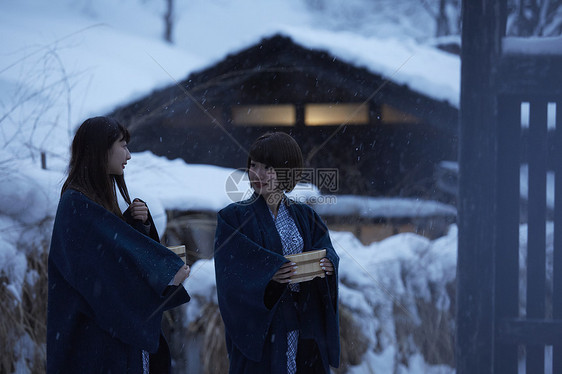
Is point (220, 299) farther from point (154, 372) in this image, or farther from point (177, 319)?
point (177, 319)

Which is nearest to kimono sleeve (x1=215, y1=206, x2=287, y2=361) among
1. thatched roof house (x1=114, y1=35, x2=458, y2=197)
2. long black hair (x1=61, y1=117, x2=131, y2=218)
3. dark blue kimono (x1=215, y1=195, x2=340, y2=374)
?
dark blue kimono (x1=215, y1=195, x2=340, y2=374)

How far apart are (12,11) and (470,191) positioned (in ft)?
13.6

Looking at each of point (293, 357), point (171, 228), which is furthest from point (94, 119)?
point (171, 228)

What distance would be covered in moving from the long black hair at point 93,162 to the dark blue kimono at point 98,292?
5cm

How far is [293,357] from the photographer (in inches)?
85.7

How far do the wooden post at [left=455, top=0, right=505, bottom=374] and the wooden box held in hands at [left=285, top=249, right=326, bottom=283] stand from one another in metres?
1.18

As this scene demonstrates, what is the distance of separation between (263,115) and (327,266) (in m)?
2.18

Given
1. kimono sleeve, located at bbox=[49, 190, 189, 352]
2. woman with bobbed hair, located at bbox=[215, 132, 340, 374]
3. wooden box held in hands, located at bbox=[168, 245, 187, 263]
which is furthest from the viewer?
woman with bobbed hair, located at bbox=[215, 132, 340, 374]

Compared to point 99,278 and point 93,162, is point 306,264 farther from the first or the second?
point 93,162

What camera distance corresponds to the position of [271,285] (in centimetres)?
208

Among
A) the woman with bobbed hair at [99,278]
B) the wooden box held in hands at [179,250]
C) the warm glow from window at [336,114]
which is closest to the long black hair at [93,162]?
the woman with bobbed hair at [99,278]

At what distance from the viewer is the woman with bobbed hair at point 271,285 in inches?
81.8

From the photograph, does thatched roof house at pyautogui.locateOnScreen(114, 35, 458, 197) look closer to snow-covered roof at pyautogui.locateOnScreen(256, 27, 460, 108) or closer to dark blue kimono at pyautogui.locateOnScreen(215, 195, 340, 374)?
snow-covered roof at pyautogui.locateOnScreen(256, 27, 460, 108)

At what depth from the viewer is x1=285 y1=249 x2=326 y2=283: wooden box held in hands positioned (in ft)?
6.53
